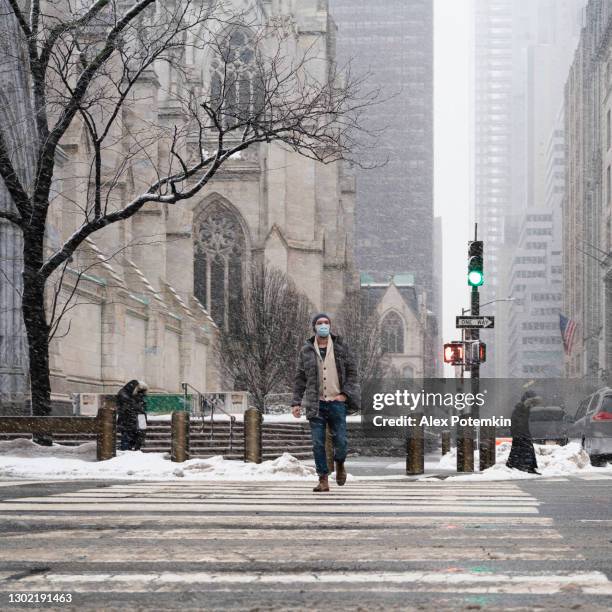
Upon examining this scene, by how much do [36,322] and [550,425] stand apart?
13.3m

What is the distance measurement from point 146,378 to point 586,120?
2540 inches

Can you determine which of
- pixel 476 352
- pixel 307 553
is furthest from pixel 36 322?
pixel 307 553

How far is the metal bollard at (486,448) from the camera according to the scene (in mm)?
18594

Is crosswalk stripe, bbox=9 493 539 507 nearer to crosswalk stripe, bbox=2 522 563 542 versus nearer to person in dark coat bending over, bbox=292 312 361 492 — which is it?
person in dark coat bending over, bbox=292 312 361 492

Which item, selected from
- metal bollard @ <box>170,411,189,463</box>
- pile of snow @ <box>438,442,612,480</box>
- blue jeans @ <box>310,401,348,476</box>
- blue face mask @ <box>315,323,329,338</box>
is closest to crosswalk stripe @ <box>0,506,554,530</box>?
blue jeans @ <box>310,401,348,476</box>

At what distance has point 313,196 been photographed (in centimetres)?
6366

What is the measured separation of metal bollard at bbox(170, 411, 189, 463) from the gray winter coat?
6.32 metres

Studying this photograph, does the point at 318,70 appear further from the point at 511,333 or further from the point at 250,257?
the point at 511,333

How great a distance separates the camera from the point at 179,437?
1623 centimetres

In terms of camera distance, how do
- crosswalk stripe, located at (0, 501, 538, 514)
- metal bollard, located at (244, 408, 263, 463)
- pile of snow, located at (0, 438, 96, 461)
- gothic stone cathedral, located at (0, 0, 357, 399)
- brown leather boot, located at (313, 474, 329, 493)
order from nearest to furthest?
crosswalk stripe, located at (0, 501, 538, 514) < brown leather boot, located at (313, 474, 329, 493) < pile of snow, located at (0, 438, 96, 461) < metal bollard, located at (244, 408, 263, 463) < gothic stone cathedral, located at (0, 0, 357, 399)

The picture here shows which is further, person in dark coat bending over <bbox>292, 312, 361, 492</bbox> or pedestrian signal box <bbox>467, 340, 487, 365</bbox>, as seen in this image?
pedestrian signal box <bbox>467, 340, 487, 365</bbox>

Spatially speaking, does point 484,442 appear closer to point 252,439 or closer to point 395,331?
point 252,439

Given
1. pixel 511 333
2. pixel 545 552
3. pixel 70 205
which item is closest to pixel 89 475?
pixel 545 552

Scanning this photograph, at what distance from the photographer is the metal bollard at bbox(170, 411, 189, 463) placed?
16.1 metres
